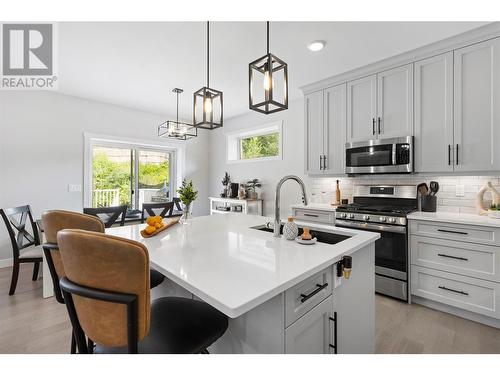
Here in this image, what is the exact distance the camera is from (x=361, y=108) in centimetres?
306

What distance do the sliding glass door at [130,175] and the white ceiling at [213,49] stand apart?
127 centimetres

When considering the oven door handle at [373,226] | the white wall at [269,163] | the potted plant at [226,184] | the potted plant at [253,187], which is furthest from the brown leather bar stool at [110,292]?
the potted plant at [226,184]

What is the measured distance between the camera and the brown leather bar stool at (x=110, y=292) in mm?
797

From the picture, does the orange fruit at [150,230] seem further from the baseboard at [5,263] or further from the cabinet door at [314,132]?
the baseboard at [5,263]

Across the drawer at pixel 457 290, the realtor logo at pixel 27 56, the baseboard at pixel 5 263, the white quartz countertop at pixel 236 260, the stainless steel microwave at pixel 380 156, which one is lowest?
the baseboard at pixel 5 263

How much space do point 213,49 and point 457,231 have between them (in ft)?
9.70

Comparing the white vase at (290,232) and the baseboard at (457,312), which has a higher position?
the white vase at (290,232)

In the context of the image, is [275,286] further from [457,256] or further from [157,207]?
[157,207]

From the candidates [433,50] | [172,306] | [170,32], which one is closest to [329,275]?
[172,306]

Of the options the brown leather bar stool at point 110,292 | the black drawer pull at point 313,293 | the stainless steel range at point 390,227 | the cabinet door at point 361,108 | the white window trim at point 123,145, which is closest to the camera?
the brown leather bar stool at point 110,292

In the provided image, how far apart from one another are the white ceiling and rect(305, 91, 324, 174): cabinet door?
28 centimetres

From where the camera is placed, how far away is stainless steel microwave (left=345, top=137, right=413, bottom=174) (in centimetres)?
270

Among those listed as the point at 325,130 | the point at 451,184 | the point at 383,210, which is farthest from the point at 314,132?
the point at 451,184

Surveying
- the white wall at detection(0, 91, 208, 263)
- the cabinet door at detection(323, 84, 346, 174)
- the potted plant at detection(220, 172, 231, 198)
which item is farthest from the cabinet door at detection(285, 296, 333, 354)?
the white wall at detection(0, 91, 208, 263)
